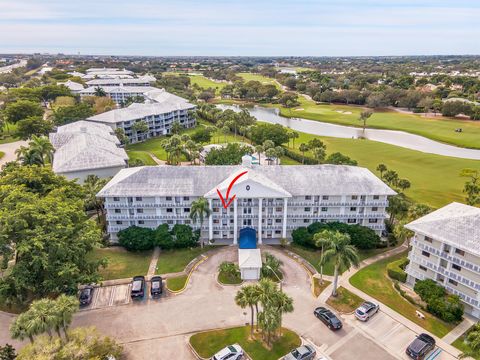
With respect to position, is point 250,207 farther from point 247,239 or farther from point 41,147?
point 41,147

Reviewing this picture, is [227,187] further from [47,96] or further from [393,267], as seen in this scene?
[47,96]

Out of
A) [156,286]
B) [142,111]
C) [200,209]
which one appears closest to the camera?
[156,286]

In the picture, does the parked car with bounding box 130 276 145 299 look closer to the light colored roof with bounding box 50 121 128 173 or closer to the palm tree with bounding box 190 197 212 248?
the palm tree with bounding box 190 197 212 248

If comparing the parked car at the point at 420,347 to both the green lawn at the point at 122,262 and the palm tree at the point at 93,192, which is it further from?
the palm tree at the point at 93,192

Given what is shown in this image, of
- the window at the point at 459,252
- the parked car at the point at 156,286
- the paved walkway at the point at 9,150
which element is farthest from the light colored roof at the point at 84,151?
the window at the point at 459,252

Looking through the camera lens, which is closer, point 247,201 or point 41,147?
point 247,201

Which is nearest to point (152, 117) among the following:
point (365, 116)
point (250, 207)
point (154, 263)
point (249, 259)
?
point (250, 207)

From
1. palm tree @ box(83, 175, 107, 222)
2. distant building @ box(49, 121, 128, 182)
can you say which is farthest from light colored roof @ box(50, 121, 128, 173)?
palm tree @ box(83, 175, 107, 222)
